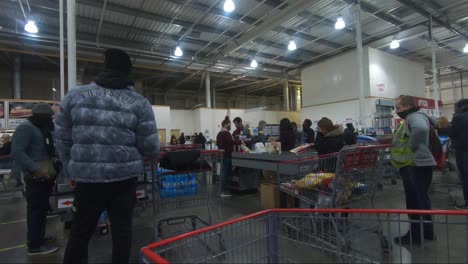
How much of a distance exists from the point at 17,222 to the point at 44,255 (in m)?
1.77

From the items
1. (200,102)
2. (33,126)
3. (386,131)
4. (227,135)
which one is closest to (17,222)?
(33,126)

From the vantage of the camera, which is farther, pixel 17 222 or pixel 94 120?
pixel 17 222

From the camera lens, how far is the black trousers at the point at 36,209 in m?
2.56

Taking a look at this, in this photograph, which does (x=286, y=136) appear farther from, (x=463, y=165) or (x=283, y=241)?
(x=283, y=241)

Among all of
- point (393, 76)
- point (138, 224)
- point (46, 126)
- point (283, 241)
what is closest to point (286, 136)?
point (138, 224)

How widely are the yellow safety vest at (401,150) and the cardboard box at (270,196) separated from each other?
5.34 ft

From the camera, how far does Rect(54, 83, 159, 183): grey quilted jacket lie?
4.84 feet

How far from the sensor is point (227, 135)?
4957 mm

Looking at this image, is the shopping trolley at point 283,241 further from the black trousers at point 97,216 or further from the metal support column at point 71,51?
the metal support column at point 71,51

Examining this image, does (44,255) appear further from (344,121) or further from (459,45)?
(459,45)

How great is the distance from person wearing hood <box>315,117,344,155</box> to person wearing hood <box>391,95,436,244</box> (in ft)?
1.90

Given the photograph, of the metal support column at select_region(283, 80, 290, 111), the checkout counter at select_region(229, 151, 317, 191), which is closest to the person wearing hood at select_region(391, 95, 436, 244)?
the checkout counter at select_region(229, 151, 317, 191)

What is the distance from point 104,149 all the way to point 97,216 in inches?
15.7

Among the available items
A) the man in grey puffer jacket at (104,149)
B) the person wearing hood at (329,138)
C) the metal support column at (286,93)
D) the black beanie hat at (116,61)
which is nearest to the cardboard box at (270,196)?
the person wearing hood at (329,138)
